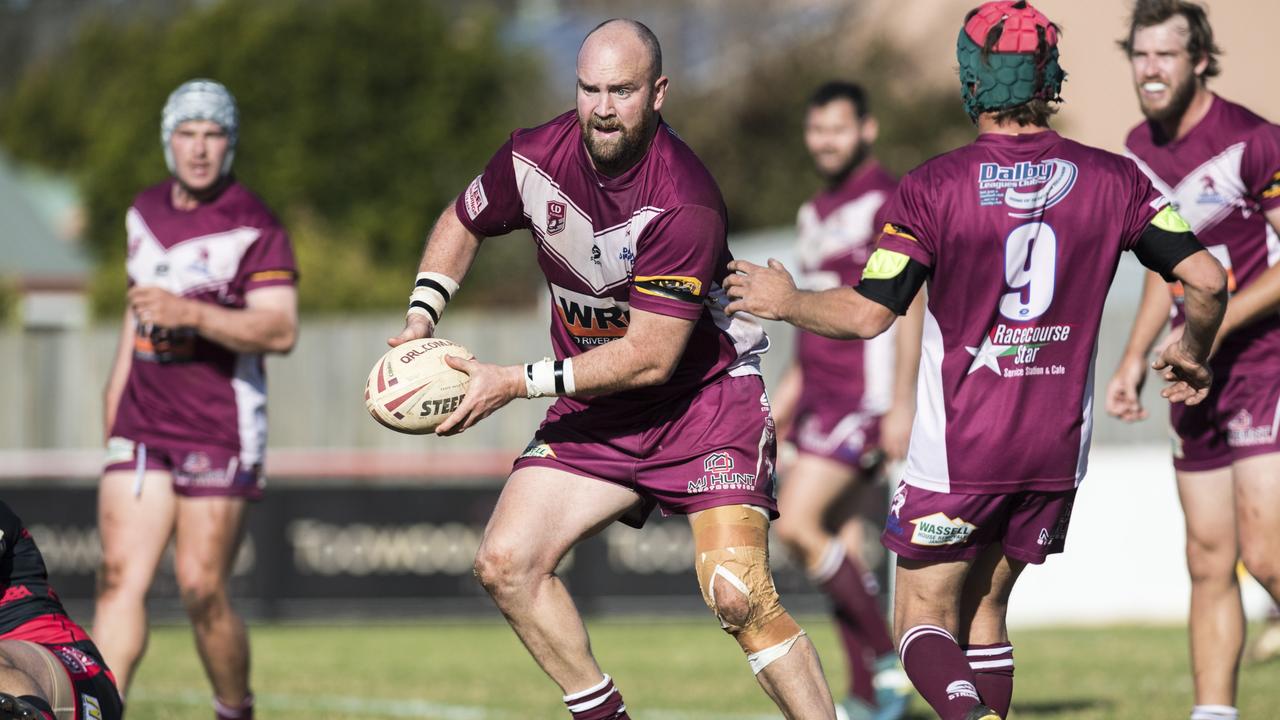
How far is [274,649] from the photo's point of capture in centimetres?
1302

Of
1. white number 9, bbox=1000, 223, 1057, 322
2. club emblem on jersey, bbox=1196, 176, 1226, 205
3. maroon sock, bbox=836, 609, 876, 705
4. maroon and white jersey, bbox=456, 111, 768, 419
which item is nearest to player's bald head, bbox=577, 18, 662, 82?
maroon and white jersey, bbox=456, 111, 768, 419

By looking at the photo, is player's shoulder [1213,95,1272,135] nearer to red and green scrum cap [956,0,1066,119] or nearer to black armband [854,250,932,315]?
red and green scrum cap [956,0,1066,119]

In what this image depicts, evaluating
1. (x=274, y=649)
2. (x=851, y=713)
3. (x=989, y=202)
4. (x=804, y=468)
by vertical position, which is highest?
(x=989, y=202)

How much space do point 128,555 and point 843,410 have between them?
148 inches

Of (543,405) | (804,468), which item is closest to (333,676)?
(804,468)

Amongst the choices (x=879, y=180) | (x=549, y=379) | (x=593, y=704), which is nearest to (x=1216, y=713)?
(x=593, y=704)

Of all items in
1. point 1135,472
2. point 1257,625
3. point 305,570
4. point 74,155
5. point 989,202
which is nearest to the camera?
point 989,202

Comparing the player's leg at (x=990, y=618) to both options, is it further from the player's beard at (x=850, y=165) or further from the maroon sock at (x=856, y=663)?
the player's beard at (x=850, y=165)

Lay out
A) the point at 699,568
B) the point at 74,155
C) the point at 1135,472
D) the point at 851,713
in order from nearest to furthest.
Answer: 1. the point at 699,568
2. the point at 851,713
3. the point at 1135,472
4. the point at 74,155

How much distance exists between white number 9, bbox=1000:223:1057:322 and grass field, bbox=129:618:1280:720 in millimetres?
3363

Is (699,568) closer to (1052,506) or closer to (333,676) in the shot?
(1052,506)

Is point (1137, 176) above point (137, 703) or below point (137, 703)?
above

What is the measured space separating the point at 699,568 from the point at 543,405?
53.6 feet

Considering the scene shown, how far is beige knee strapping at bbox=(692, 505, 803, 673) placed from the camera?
5.23 metres
